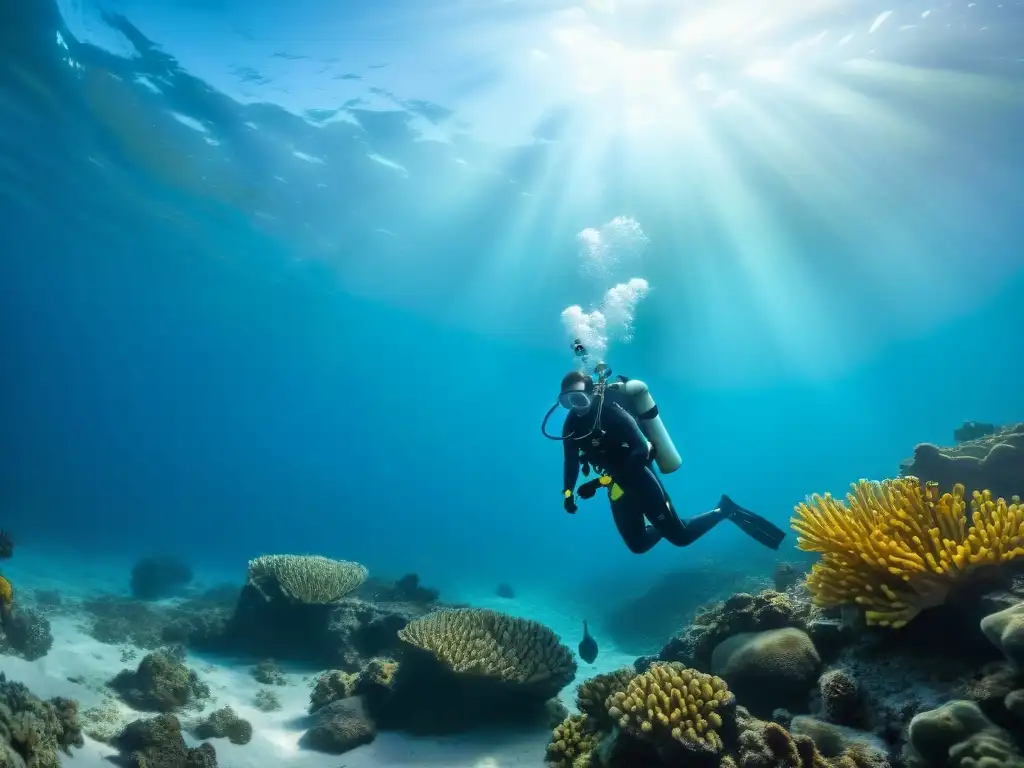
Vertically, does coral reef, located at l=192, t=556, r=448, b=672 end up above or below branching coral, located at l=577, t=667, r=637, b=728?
above

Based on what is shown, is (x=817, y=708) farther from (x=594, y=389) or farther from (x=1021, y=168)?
(x=1021, y=168)

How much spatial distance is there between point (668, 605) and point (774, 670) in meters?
15.3

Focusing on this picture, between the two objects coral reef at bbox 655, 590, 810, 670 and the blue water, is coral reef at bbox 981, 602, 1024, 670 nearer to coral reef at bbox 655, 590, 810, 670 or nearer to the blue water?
coral reef at bbox 655, 590, 810, 670

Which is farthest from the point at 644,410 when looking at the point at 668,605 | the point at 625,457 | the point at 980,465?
the point at 668,605

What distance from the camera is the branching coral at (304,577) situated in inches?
373

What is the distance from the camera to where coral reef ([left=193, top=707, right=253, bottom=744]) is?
6.41 metres

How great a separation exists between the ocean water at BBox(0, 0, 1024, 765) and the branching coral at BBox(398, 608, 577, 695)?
1276 centimetres

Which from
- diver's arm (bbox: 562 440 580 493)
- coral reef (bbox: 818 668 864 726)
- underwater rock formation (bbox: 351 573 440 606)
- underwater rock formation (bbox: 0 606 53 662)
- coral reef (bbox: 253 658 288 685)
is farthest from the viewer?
underwater rock formation (bbox: 351 573 440 606)

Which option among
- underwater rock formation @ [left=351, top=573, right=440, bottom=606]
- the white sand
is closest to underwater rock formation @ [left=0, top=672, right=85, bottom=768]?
the white sand

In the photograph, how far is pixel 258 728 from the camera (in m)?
6.93

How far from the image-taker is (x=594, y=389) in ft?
22.6

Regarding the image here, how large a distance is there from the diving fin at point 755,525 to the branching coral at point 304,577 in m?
6.92

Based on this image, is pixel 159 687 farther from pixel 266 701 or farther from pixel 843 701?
pixel 843 701

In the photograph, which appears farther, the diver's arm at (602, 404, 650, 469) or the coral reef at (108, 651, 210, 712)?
the coral reef at (108, 651, 210, 712)
